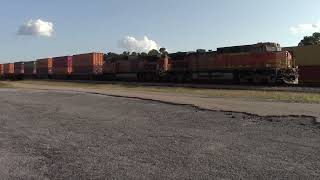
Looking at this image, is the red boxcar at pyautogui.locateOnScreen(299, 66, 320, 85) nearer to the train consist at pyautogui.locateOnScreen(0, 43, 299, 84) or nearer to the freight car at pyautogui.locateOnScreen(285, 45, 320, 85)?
the freight car at pyautogui.locateOnScreen(285, 45, 320, 85)

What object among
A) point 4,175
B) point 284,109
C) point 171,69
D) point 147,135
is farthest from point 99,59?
point 4,175

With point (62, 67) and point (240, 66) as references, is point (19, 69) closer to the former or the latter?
point (62, 67)

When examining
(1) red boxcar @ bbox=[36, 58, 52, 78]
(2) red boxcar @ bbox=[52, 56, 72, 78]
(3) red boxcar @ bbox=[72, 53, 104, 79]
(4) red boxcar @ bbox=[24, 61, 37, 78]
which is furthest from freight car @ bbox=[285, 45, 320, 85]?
(4) red boxcar @ bbox=[24, 61, 37, 78]

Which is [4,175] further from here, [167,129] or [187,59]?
[187,59]

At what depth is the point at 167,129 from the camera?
47.4 feet

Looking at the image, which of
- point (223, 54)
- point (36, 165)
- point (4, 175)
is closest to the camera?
point (4, 175)

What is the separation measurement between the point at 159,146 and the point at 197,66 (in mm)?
30894

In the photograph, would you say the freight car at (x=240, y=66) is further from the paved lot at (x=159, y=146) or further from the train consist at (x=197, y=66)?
the paved lot at (x=159, y=146)

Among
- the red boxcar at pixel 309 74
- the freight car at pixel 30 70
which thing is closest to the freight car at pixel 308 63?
the red boxcar at pixel 309 74

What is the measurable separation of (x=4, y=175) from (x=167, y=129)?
6.06 metres

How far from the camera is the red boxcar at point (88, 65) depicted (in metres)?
58.5

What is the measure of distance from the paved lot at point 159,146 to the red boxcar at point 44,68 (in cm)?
5230

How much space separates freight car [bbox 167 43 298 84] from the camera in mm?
35094

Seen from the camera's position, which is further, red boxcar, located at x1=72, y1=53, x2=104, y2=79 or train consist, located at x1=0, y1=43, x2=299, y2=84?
red boxcar, located at x1=72, y1=53, x2=104, y2=79
